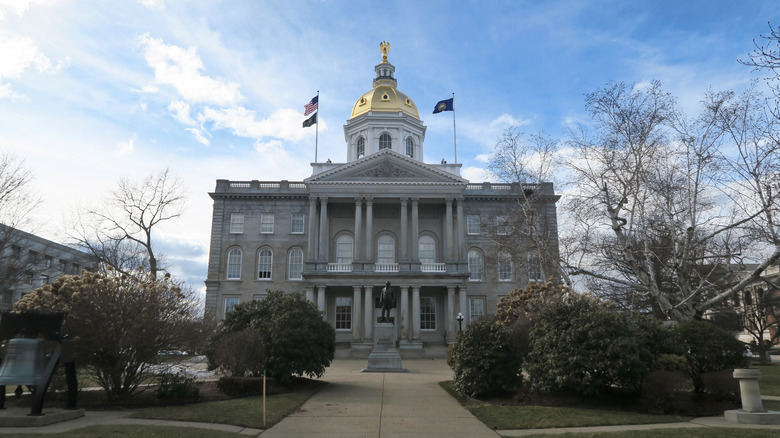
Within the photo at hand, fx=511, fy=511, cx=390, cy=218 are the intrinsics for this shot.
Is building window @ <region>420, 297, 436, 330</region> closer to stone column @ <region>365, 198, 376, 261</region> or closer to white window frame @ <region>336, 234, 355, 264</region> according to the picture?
stone column @ <region>365, 198, 376, 261</region>

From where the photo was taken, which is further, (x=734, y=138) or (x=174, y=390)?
(x=734, y=138)

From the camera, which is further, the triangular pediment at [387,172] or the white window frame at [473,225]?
the white window frame at [473,225]

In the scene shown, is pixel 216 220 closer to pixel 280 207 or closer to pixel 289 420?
pixel 280 207

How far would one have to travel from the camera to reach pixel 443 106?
47.1 metres

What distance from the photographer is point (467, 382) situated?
15.3 meters

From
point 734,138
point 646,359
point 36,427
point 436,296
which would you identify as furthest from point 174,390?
point 436,296

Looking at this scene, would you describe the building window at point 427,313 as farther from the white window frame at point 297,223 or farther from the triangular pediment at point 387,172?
the white window frame at point 297,223

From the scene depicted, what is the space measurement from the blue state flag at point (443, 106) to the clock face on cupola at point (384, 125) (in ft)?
27.3

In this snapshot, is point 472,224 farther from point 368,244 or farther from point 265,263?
point 265,263

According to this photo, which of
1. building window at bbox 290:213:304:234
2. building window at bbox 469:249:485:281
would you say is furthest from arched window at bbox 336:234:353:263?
building window at bbox 469:249:485:281

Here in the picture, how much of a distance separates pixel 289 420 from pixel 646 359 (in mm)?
9278

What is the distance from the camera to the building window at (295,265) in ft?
156

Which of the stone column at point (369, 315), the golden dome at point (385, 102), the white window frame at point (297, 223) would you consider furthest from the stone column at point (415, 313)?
the golden dome at point (385, 102)

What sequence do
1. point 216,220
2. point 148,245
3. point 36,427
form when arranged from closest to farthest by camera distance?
point 36,427
point 148,245
point 216,220
